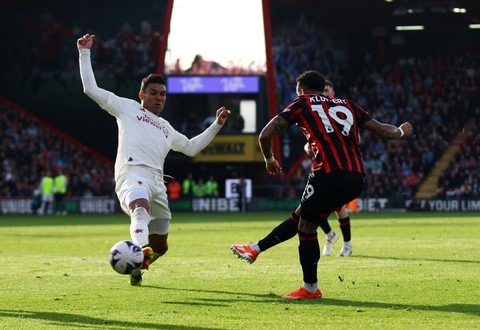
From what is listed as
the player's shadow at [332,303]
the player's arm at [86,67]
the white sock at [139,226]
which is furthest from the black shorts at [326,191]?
the player's arm at [86,67]

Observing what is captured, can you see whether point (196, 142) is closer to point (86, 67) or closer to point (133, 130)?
point (133, 130)

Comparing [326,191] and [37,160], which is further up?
[37,160]

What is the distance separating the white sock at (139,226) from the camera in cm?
953

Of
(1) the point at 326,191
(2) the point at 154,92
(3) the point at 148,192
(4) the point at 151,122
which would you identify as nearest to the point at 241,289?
(3) the point at 148,192

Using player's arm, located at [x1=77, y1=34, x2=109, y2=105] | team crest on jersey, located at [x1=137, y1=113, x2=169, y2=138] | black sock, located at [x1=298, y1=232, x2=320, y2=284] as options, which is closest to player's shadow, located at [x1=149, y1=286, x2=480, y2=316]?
black sock, located at [x1=298, y1=232, x2=320, y2=284]

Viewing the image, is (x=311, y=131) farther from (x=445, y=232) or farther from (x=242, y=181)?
(x=242, y=181)

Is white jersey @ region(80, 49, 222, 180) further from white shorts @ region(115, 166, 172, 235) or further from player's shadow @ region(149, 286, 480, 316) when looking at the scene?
player's shadow @ region(149, 286, 480, 316)

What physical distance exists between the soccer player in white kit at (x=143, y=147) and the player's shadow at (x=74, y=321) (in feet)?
4.51

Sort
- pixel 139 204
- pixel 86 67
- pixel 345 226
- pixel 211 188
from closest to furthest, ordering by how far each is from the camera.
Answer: pixel 139 204
pixel 86 67
pixel 345 226
pixel 211 188

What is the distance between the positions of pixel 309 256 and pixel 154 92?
8.48ft

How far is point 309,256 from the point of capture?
945cm

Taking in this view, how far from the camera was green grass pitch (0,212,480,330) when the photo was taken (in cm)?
802

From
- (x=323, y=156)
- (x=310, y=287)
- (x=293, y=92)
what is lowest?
(x=310, y=287)

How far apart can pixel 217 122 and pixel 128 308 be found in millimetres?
2747
